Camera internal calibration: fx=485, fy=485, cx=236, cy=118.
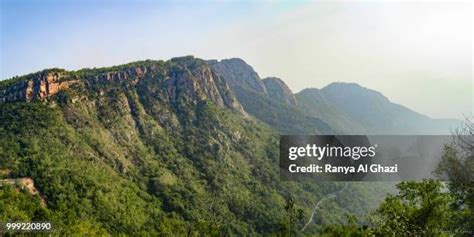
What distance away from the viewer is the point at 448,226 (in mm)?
16438

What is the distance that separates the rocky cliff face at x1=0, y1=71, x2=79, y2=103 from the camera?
3388 inches

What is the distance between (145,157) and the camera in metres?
89.8

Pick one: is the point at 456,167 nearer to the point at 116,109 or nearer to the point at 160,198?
the point at 160,198

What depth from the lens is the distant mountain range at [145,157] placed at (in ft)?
208

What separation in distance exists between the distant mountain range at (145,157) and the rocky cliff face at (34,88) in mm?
185

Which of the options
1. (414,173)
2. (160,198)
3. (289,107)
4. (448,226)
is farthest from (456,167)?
(289,107)

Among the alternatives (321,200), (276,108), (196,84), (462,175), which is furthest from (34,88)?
(276,108)

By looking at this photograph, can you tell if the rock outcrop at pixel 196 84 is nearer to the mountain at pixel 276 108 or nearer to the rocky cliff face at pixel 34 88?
the mountain at pixel 276 108

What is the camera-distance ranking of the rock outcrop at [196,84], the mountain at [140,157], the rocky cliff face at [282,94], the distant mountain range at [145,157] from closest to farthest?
1. the mountain at [140,157]
2. the distant mountain range at [145,157]
3. the rock outcrop at [196,84]
4. the rocky cliff face at [282,94]

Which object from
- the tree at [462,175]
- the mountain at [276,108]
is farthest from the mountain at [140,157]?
the mountain at [276,108]

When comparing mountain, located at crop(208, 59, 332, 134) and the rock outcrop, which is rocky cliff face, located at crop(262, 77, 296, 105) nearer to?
mountain, located at crop(208, 59, 332, 134)

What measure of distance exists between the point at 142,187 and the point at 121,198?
922 cm

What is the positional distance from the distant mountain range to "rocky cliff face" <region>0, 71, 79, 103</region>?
0.61 feet

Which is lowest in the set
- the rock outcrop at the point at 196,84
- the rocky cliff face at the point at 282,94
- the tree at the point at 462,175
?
the tree at the point at 462,175
